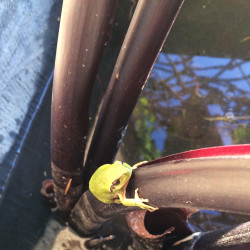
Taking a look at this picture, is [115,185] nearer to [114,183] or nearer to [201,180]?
[114,183]

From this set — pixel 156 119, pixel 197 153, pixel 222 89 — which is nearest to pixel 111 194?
pixel 197 153

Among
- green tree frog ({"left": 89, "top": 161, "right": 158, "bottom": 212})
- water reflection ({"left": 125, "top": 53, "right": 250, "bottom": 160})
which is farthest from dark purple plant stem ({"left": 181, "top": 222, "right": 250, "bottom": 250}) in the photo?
water reflection ({"left": 125, "top": 53, "right": 250, "bottom": 160})

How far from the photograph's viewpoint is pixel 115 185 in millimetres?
702

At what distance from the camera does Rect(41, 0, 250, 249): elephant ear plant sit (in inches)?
21.4

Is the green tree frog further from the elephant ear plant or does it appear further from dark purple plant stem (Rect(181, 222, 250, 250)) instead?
dark purple plant stem (Rect(181, 222, 250, 250))

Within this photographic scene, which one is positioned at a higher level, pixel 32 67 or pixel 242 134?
pixel 242 134

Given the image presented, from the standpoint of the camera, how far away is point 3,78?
41.1 inches

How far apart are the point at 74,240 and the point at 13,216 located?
0.88 ft

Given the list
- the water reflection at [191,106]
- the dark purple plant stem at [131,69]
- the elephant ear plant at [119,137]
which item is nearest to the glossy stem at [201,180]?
the elephant ear plant at [119,137]

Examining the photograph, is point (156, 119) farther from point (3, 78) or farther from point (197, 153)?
point (197, 153)

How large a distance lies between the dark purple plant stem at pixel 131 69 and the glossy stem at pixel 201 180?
226 mm

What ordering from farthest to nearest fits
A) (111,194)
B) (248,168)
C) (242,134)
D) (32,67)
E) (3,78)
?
(242,134) → (32,67) → (3,78) → (111,194) → (248,168)

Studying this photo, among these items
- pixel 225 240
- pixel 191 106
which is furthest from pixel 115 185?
pixel 191 106

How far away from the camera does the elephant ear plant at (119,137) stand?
0.54 m
